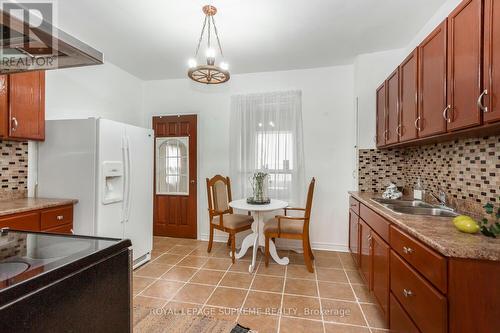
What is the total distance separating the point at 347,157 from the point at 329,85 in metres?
1.08

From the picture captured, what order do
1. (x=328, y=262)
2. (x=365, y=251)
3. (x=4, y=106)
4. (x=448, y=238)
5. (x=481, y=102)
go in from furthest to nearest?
1. (x=328, y=262)
2. (x=365, y=251)
3. (x=4, y=106)
4. (x=481, y=102)
5. (x=448, y=238)

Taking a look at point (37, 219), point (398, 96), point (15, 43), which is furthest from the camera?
point (398, 96)

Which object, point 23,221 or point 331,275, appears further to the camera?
point 331,275

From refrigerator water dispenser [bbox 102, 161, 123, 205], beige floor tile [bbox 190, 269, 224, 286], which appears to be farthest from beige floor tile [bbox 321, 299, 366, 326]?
refrigerator water dispenser [bbox 102, 161, 123, 205]

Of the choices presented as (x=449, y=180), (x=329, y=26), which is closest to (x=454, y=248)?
(x=449, y=180)

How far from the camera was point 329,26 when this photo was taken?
2.59 meters

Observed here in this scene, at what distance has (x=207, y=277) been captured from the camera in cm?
275

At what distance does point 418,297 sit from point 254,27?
262 cm

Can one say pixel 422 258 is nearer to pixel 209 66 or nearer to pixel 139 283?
pixel 209 66

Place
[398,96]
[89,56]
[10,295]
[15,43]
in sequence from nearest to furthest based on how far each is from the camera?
1. [10,295]
2. [15,43]
3. [89,56]
4. [398,96]

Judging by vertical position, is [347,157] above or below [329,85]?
below

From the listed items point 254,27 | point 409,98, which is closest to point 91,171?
point 254,27

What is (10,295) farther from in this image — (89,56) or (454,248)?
(454,248)

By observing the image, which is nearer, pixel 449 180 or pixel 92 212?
pixel 449 180
